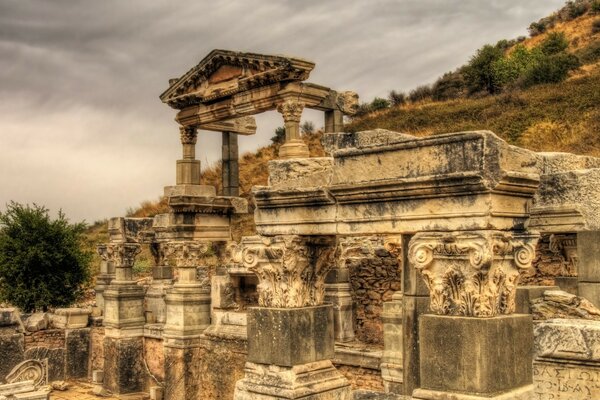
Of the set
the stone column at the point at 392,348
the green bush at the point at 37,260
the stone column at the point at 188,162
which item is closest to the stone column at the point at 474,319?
the stone column at the point at 392,348

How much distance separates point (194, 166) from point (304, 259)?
1045 centimetres

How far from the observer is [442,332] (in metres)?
4.80

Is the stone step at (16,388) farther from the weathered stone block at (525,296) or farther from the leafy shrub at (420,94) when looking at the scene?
the leafy shrub at (420,94)

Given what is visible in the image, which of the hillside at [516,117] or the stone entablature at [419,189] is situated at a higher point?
the hillside at [516,117]

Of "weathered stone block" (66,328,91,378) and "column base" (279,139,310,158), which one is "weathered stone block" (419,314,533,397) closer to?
"column base" (279,139,310,158)

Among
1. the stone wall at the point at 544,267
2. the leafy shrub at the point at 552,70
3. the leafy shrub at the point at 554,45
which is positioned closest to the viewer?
the stone wall at the point at 544,267

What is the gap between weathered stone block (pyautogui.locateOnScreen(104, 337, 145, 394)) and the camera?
1466 centimetres

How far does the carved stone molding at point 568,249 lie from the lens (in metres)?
8.37

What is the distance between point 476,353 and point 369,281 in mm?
6412

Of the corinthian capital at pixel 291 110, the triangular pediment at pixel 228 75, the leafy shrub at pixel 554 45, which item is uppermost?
the leafy shrub at pixel 554 45

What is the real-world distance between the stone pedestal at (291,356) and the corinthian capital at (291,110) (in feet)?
29.8

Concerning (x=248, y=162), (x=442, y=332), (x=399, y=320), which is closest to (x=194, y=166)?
(x=399, y=320)

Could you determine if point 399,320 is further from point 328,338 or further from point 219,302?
point 219,302

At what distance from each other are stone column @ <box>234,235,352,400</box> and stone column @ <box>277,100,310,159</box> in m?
8.63
